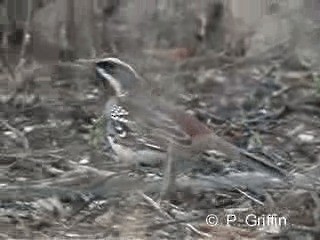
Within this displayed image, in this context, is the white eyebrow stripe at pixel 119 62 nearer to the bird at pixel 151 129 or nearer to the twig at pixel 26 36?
the bird at pixel 151 129

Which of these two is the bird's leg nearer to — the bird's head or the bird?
the bird

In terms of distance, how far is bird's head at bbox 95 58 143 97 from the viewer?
3729mm

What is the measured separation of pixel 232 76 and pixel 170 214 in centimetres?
57

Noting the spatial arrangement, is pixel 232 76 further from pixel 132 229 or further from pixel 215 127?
pixel 132 229

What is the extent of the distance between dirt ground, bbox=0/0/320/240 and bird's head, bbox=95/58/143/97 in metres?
0.03

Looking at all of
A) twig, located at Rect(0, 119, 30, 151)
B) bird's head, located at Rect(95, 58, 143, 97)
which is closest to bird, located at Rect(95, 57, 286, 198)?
bird's head, located at Rect(95, 58, 143, 97)

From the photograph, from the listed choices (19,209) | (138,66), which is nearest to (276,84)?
(138,66)

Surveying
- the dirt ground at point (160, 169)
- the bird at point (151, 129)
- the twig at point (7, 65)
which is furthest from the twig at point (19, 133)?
the bird at point (151, 129)

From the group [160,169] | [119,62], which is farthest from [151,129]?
[119,62]

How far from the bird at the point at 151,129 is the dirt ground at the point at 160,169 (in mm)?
33

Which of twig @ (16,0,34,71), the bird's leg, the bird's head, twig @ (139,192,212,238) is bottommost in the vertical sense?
twig @ (139,192,212,238)

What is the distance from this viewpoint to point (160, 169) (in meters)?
3.62

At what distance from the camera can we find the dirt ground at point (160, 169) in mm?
3553

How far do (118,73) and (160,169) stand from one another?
39 centimetres
